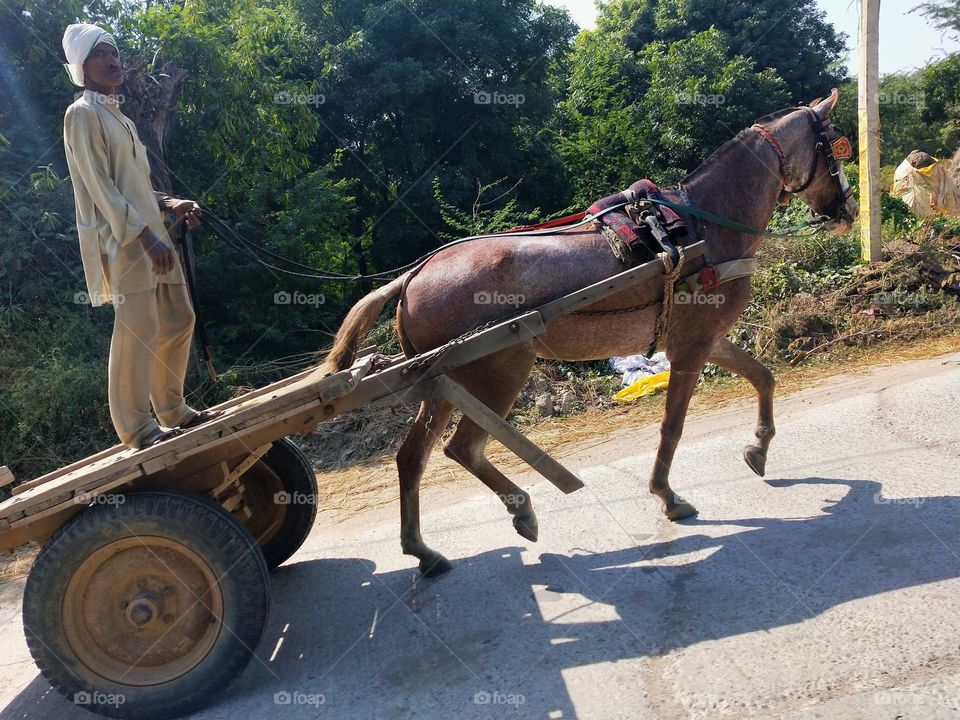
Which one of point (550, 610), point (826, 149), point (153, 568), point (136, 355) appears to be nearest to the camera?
point (153, 568)

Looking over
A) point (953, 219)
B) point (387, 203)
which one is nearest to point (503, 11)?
point (387, 203)

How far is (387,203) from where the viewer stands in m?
13.8

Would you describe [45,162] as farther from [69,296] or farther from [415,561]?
[415,561]

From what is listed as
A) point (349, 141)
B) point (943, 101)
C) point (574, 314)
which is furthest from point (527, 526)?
point (943, 101)

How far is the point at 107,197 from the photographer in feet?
11.0

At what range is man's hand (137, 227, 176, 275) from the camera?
3428 mm

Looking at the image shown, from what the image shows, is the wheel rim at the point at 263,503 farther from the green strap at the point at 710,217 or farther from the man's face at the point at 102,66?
the green strap at the point at 710,217

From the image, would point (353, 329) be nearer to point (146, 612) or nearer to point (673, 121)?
point (146, 612)

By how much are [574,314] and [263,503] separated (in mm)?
2141

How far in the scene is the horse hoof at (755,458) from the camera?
4.83 metres

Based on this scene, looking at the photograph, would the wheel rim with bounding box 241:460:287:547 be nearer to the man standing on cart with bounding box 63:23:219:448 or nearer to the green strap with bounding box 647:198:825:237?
the man standing on cart with bounding box 63:23:219:448

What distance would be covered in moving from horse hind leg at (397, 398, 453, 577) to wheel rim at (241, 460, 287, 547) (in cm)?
74

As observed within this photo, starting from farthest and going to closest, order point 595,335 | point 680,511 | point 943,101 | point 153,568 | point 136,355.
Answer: point 943,101 < point 680,511 < point 595,335 < point 136,355 < point 153,568

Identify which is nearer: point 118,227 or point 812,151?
point 118,227
